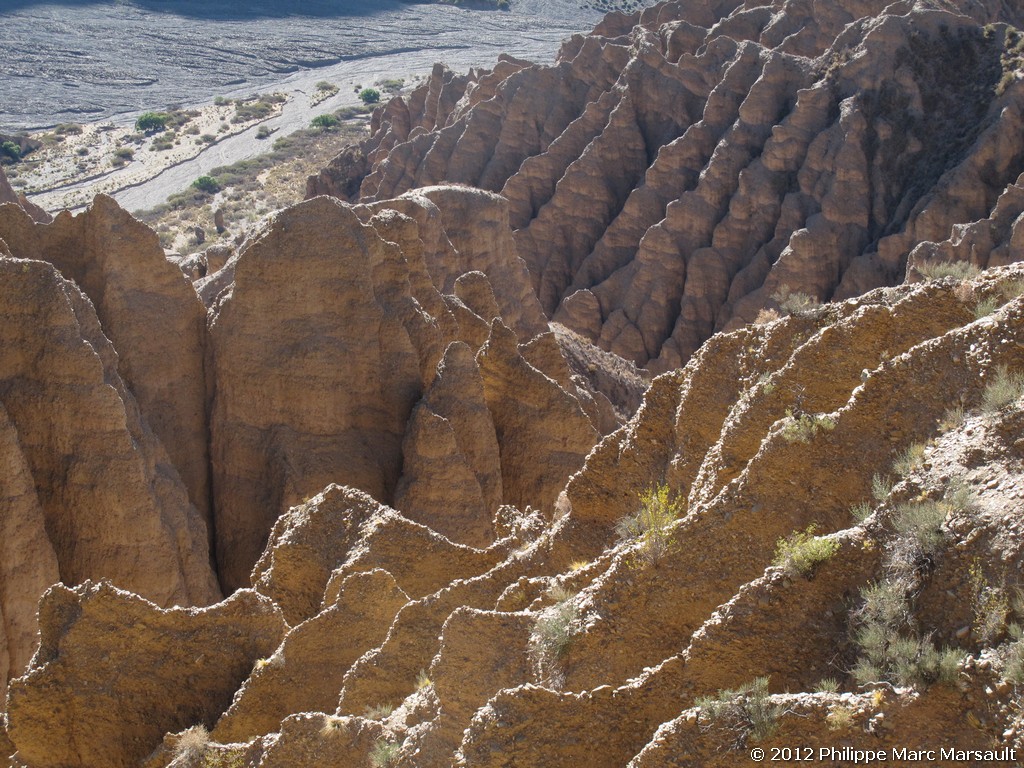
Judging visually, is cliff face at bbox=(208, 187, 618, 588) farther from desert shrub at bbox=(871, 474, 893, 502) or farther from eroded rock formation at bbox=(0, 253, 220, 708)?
desert shrub at bbox=(871, 474, 893, 502)

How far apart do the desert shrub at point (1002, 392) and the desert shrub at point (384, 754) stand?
572cm

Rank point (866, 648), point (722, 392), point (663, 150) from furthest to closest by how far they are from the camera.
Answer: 1. point (663, 150)
2. point (722, 392)
3. point (866, 648)

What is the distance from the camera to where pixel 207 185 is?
95.5 meters

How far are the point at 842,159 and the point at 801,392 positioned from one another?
140 feet

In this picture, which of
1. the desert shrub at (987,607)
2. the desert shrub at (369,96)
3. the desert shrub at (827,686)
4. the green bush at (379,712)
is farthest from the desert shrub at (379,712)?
the desert shrub at (369,96)

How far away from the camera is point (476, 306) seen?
31266 millimetres

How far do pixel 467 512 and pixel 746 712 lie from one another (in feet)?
44.8

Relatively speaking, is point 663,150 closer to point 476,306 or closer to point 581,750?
point 476,306

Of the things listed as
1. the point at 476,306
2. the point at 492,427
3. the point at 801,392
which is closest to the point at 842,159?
the point at 476,306

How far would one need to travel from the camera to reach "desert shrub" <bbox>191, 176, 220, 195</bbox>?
95062mm

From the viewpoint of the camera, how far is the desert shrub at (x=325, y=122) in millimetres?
116375

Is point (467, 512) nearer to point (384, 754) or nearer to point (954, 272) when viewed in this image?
point (954, 272)

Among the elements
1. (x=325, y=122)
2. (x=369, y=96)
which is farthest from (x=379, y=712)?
(x=369, y=96)

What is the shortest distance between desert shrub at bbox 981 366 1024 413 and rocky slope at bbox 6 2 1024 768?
2 cm
